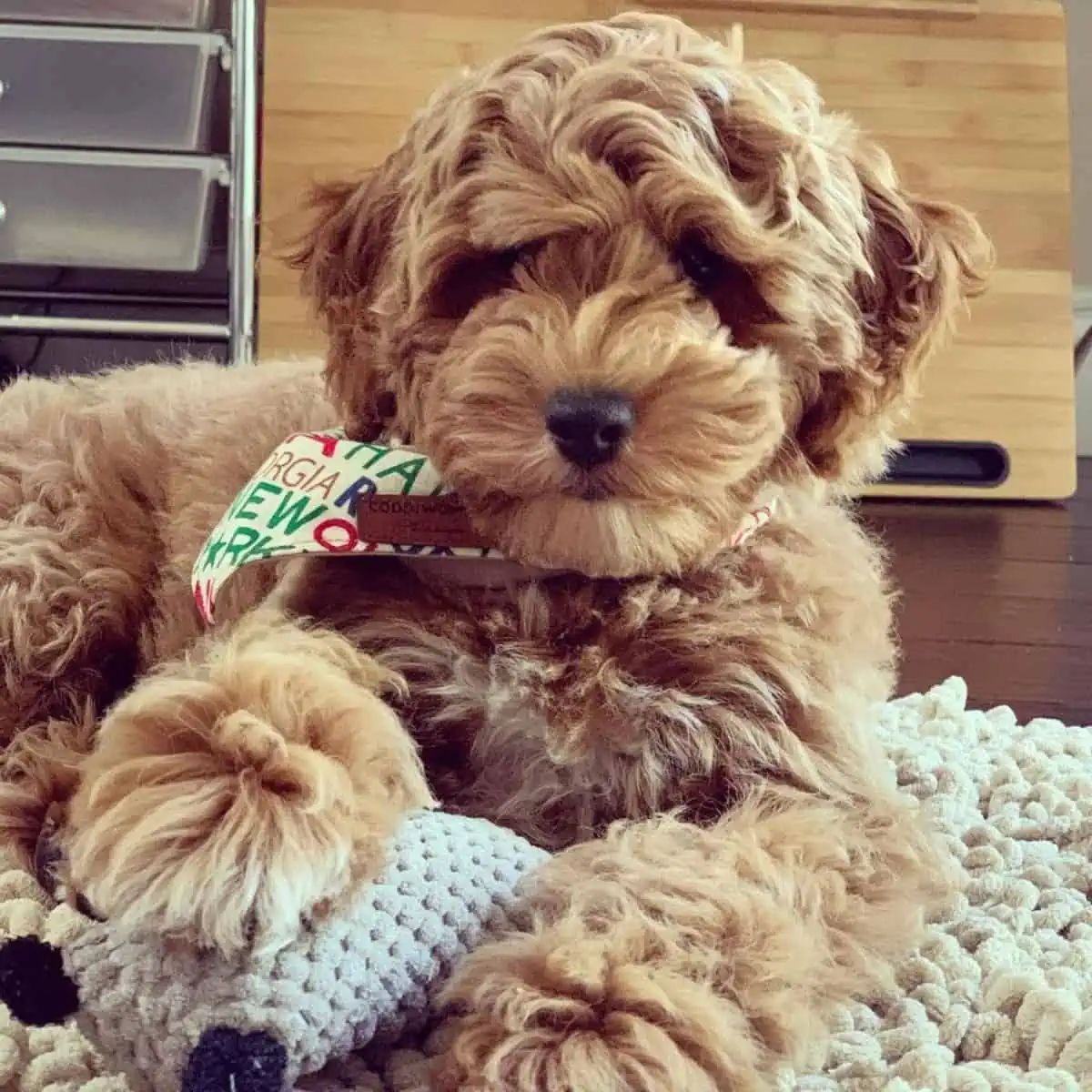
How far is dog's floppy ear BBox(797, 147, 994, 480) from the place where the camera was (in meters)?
1.41

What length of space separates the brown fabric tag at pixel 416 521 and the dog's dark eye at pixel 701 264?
0.31 meters

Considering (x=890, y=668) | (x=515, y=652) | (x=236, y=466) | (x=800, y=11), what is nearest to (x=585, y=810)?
(x=515, y=652)

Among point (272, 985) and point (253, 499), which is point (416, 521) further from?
point (272, 985)

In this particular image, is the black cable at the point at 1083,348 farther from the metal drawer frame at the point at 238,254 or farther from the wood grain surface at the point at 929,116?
the metal drawer frame at the point at 238,254

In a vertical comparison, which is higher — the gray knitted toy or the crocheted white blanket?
the gray knitted toy

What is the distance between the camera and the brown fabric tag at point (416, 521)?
4.44 ft

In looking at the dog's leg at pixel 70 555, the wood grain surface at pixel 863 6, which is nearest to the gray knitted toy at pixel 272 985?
the dog's leg at pixel 70 555

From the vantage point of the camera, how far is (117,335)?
373 cm

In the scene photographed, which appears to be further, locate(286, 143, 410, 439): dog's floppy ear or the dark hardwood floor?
the dark hardwood floor

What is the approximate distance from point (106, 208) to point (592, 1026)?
123 inches

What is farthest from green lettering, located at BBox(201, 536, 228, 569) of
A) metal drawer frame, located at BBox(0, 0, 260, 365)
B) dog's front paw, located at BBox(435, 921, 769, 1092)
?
metal drawer frame, located at BBox(0, 0, 260, 365)

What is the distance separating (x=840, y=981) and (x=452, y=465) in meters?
0.56

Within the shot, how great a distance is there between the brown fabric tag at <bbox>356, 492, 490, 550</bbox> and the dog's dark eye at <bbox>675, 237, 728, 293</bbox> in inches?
12.2

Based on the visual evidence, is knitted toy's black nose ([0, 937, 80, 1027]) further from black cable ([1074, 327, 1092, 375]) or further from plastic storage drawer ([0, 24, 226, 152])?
black cable ([1074, 327, 1092, 375])
